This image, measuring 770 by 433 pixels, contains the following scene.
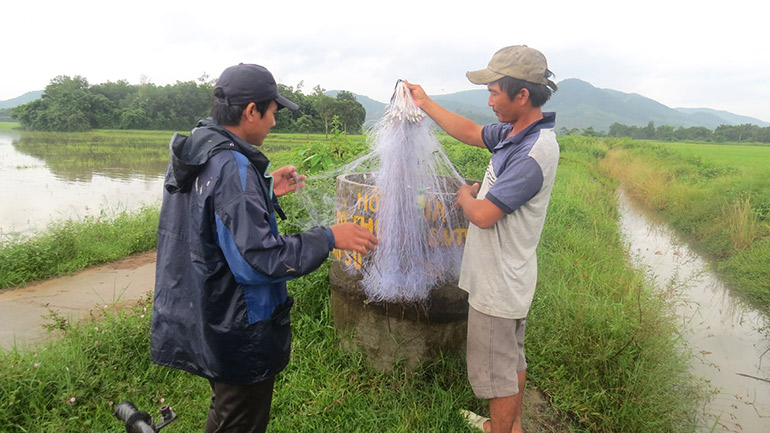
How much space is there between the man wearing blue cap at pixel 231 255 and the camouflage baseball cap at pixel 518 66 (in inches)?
37.7

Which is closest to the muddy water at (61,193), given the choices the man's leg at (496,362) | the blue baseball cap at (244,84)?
the blue baseball cap at (244,84)

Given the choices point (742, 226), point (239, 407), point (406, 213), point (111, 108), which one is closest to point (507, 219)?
point (406, 213)

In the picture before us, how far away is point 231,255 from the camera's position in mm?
1373

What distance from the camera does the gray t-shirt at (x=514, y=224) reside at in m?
1.76

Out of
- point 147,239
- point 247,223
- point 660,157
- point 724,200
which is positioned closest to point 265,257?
point 247,223

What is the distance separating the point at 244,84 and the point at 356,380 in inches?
80.0

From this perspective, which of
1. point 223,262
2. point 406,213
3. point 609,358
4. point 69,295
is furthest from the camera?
point 69,295

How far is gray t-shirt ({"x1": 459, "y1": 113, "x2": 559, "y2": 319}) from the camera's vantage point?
5.79 feet

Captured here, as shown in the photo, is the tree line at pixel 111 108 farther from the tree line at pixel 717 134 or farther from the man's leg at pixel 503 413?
the tree line at pixel 717 134

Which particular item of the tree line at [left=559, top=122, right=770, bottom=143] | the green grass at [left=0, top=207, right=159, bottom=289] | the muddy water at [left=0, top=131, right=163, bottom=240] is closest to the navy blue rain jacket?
the green grass at [left=0, top=207, right=159, bottom=289]

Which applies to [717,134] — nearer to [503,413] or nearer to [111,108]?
[503,413]

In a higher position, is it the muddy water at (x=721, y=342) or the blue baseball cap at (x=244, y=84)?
the blue baseball cap at (x=244, y=84)

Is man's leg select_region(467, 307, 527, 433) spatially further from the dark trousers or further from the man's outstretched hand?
the dark trousers

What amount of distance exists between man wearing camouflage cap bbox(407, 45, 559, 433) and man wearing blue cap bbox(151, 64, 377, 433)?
2.16 feet
